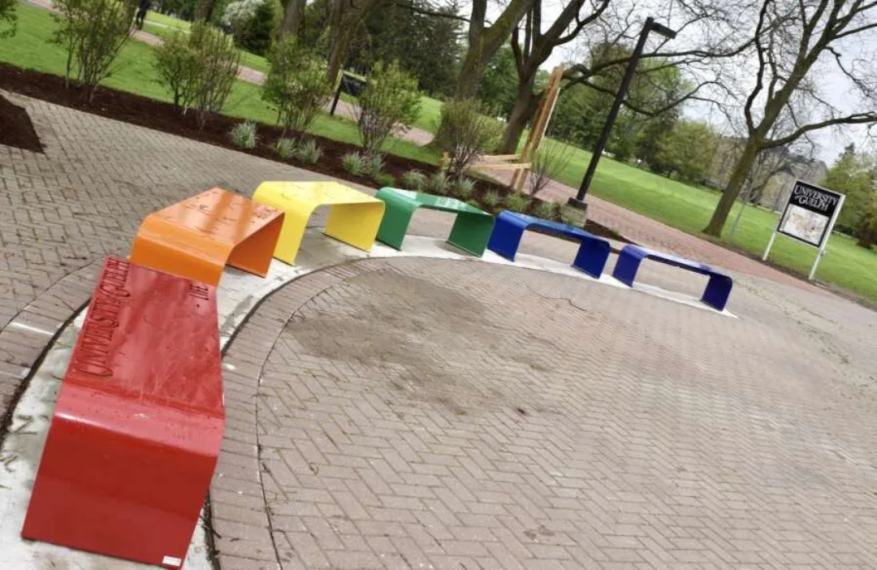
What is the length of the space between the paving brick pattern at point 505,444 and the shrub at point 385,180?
5.16 m

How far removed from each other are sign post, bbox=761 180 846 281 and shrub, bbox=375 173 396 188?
1481cm

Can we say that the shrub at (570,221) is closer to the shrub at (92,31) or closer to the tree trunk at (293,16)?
the shrub at (92,31)

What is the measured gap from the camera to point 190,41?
12445 mm

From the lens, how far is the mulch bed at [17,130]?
808cm

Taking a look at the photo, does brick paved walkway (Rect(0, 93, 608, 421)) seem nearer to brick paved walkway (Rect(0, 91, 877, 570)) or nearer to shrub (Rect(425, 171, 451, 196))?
brick paved walkway (Rect(0, 91, 877, 570))

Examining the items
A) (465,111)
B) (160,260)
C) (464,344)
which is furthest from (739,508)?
(465,111)

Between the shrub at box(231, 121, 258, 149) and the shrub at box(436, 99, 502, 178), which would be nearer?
the shrub at box(231, 121, 258, 149)

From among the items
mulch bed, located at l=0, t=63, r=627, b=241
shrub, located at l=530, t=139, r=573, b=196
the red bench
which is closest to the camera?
the red bench

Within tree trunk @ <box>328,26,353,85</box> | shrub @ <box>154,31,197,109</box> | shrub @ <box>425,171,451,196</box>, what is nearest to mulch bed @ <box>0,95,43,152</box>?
shrub @ <box>154,31,197,109</box>

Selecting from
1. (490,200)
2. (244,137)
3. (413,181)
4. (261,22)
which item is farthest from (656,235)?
(261,22)

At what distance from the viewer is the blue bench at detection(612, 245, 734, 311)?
470 inches

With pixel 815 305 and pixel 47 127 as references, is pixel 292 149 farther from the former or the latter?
pixel 815 305

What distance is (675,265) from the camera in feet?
39.4

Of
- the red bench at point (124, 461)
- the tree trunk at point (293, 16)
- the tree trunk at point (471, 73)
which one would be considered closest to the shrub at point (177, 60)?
the tree trunk at point (471, 73)
